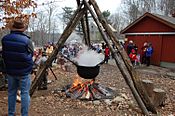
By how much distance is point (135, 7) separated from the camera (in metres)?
49.8

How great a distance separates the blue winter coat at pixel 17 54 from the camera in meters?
4.26

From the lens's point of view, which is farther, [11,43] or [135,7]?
[135,7]

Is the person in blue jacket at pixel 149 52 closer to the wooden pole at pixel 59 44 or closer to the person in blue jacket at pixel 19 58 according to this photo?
the wooden pole at pixel 59 44

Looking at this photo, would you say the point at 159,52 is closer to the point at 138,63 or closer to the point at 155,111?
the point at 138,63

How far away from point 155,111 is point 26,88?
3396 mm

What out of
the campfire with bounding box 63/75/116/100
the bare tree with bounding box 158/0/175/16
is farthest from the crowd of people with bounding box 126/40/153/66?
the bare tree with bounding box 158/0/175/16

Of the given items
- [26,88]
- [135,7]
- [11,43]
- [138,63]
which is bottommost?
[138,63]

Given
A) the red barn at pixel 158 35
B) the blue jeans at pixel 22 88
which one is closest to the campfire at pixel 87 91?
the blue jeans at pixel 22 88

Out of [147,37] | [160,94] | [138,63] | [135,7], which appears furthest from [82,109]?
[135,7]

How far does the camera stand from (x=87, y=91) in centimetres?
743

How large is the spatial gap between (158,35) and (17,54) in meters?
15.4

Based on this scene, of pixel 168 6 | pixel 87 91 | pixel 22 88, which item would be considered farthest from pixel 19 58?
pixel 168 6

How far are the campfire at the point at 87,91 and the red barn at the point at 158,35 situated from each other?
35.2ft

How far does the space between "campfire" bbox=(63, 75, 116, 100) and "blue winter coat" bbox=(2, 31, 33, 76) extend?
10.4 feet
